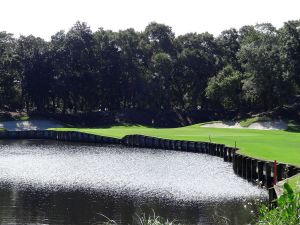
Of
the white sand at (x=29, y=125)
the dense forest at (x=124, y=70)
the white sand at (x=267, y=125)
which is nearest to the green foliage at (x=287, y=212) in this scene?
the white sand at (x=267, y=125)

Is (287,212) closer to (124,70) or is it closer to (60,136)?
(60,136)

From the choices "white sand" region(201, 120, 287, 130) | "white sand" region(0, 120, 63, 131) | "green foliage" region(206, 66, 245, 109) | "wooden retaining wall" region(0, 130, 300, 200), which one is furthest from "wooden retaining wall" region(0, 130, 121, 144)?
"green foliage" region(206, 66, 245, 109)

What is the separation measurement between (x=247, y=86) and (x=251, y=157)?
59013 millimetres

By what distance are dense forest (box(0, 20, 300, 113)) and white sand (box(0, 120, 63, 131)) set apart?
27.5ft

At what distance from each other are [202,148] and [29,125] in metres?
53.8

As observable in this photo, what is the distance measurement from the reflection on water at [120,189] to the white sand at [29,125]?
45961 mm

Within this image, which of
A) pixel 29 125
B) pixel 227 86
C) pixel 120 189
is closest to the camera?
pixel 120 189

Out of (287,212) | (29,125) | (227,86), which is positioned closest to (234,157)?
(287,212)

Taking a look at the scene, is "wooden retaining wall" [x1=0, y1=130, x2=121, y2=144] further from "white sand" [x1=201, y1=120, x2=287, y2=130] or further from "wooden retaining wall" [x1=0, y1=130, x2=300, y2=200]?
"white sand" [x1=201, y1=120, x2=287, y2=130]

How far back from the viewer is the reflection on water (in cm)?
3128

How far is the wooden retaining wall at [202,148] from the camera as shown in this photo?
40125 millimetres

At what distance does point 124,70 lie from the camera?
409 feet

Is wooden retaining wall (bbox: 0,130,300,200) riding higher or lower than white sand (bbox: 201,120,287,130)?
lower

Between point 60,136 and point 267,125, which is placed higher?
point 267,125
